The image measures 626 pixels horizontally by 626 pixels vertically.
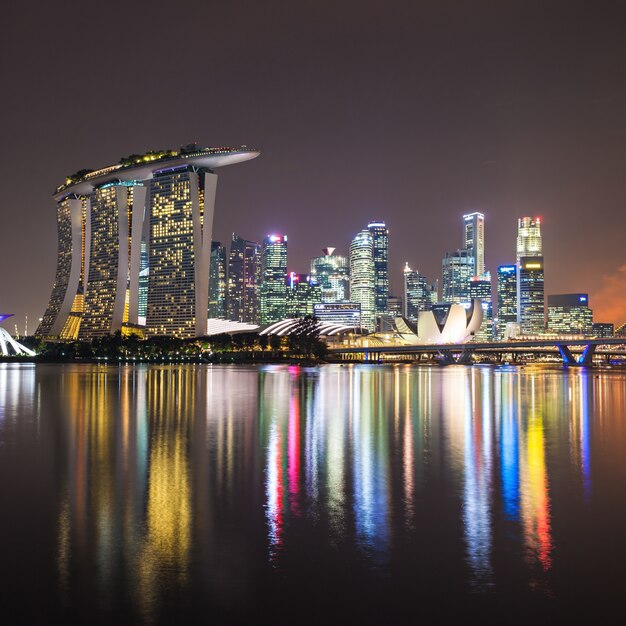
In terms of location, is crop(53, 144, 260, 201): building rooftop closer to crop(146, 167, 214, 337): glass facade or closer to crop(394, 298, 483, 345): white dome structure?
crop(146, 167, 214, 337): glass facade

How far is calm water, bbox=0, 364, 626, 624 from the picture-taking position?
359 inches

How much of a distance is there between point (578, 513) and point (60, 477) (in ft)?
37.1

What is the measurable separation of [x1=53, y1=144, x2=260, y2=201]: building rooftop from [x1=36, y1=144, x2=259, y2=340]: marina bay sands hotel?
222mm

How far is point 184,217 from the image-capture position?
163 meters

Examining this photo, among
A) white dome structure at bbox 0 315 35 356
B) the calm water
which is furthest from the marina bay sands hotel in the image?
the calm water

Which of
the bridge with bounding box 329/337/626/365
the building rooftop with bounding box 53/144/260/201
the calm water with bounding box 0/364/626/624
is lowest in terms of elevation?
the calm water with bounding box 0/364/626/624

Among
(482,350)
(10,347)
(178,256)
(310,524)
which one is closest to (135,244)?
(178,256)

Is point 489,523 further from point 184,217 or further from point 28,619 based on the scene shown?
point 184,217

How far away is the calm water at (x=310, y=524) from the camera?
29.9 ft

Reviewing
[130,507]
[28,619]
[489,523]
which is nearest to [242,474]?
[130,507]

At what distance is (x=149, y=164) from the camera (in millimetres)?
167125

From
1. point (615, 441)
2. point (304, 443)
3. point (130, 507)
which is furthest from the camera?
point (615, 441)

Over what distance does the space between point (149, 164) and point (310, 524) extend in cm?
16266

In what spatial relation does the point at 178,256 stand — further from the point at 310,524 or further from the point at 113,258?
the point at 310,524
